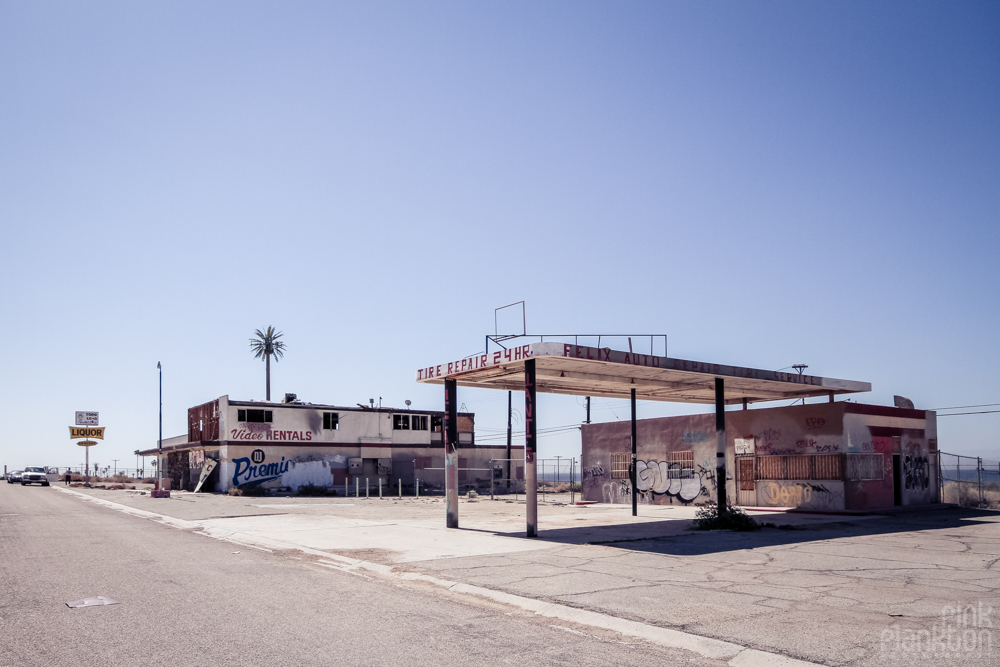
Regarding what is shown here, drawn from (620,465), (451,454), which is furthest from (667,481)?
(451,454)

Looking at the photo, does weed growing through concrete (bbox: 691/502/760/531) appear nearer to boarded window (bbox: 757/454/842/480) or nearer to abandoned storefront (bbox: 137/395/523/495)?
boarded window (bbox: 757/454/842/480)

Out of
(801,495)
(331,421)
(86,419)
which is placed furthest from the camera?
(86,419)

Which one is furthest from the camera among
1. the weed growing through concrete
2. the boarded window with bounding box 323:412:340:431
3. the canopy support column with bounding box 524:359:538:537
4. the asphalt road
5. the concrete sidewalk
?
the boarded window with bounding box 323:412:340:431

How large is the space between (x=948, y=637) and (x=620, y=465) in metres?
25.8

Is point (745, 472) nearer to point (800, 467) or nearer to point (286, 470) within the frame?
point (800, 467)

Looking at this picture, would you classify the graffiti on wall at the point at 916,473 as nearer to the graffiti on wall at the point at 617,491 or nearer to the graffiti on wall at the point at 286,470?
the graffiti on wall at the point at 617,491

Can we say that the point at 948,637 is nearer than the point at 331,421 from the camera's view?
Yes

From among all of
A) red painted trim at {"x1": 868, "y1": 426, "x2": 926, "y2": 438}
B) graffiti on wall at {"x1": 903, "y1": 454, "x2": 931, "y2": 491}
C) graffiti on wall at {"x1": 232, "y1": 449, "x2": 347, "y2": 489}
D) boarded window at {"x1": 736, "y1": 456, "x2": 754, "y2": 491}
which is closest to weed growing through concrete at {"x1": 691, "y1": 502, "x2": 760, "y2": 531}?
boarded window at {"x1": 736, "y1": 456, "x2": 754, "y2": 491}

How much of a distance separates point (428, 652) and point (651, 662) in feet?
6.63

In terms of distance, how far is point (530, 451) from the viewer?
17.5 metres

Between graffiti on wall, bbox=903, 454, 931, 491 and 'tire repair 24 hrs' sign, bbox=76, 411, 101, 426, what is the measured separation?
279 feet

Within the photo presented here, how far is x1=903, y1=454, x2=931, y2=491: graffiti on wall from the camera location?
27359 millimetres

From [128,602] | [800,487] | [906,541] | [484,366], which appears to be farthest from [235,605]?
[800,487]

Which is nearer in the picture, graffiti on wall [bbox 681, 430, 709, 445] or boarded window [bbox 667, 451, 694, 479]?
graffiti on wall [bbox 681, 430, 709, 445]
